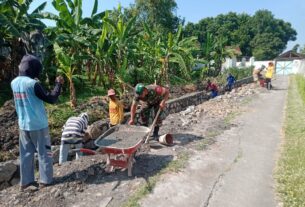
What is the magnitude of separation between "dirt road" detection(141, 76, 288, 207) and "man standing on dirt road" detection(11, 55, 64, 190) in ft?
5.34

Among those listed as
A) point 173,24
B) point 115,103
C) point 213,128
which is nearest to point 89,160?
point 115,103

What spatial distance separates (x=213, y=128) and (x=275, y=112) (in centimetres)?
437

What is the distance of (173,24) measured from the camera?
1527 inches

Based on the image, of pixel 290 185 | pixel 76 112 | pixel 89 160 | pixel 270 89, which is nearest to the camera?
pixel 290 185

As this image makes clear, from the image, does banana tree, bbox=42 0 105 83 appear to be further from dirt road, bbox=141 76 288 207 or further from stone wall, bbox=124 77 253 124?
dirt road, bbox=141 76 288 207

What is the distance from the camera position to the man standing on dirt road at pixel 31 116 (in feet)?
15.4

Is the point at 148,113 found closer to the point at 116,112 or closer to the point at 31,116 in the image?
the point at 116,112

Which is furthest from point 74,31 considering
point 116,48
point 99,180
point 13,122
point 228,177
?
point 228,177

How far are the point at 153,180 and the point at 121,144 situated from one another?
0.77 m

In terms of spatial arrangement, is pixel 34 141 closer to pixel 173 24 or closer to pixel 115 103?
pixel 115 103

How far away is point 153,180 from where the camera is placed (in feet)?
17.5

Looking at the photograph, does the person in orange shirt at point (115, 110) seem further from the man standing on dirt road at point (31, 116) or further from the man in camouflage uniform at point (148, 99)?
the man standing on dirt road at point (31, 116)

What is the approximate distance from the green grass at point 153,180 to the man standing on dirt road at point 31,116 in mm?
1304

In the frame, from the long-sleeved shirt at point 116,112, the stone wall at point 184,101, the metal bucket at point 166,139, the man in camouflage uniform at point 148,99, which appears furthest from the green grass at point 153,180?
the stone wall at point 184,101
